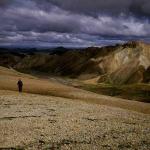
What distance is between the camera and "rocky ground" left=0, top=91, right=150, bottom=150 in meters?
22.0

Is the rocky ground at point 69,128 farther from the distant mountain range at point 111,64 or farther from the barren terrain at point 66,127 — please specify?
the distant mountain range at point 111,64

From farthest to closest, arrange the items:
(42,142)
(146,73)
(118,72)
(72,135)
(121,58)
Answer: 1. (121,58)
2. (118,72)
3. (146,73)
4. (72,135)
5. (42,142)

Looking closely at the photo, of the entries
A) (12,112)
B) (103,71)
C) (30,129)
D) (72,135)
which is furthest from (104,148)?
(103,71)

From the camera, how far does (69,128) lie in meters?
26.4

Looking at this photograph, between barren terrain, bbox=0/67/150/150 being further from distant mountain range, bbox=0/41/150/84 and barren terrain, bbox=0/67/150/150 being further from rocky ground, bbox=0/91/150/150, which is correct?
distant mountain range, bbox=0/41/150/84

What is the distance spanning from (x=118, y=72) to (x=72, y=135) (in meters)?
132

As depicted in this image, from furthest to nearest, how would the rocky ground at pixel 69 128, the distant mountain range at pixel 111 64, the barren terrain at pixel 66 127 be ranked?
the distant mountain range at pixel 111 64 < the barren terrain at pixel 66 127 < the rocky ground at pixel 69 128

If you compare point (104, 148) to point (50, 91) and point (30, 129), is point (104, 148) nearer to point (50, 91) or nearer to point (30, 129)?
point (30, 129)

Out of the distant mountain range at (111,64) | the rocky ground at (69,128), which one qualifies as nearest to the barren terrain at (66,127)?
the rocky ground at (69,128)

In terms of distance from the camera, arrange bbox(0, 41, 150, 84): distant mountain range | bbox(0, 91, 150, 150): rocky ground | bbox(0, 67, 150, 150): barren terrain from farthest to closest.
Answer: bbox(0, 41, 150, 84): distant mountain range
bbox(0, 67, 150, 150): barren terrain
bbox(0, 91, 150, 150): rocky ground

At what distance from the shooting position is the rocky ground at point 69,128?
22.0 m

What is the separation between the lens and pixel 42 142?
22.7 m

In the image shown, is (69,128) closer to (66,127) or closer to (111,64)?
(66,127)

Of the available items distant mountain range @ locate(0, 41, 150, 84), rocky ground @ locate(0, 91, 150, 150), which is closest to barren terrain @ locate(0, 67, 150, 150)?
rocky ground @ locate(0, 91, 150, 150)
